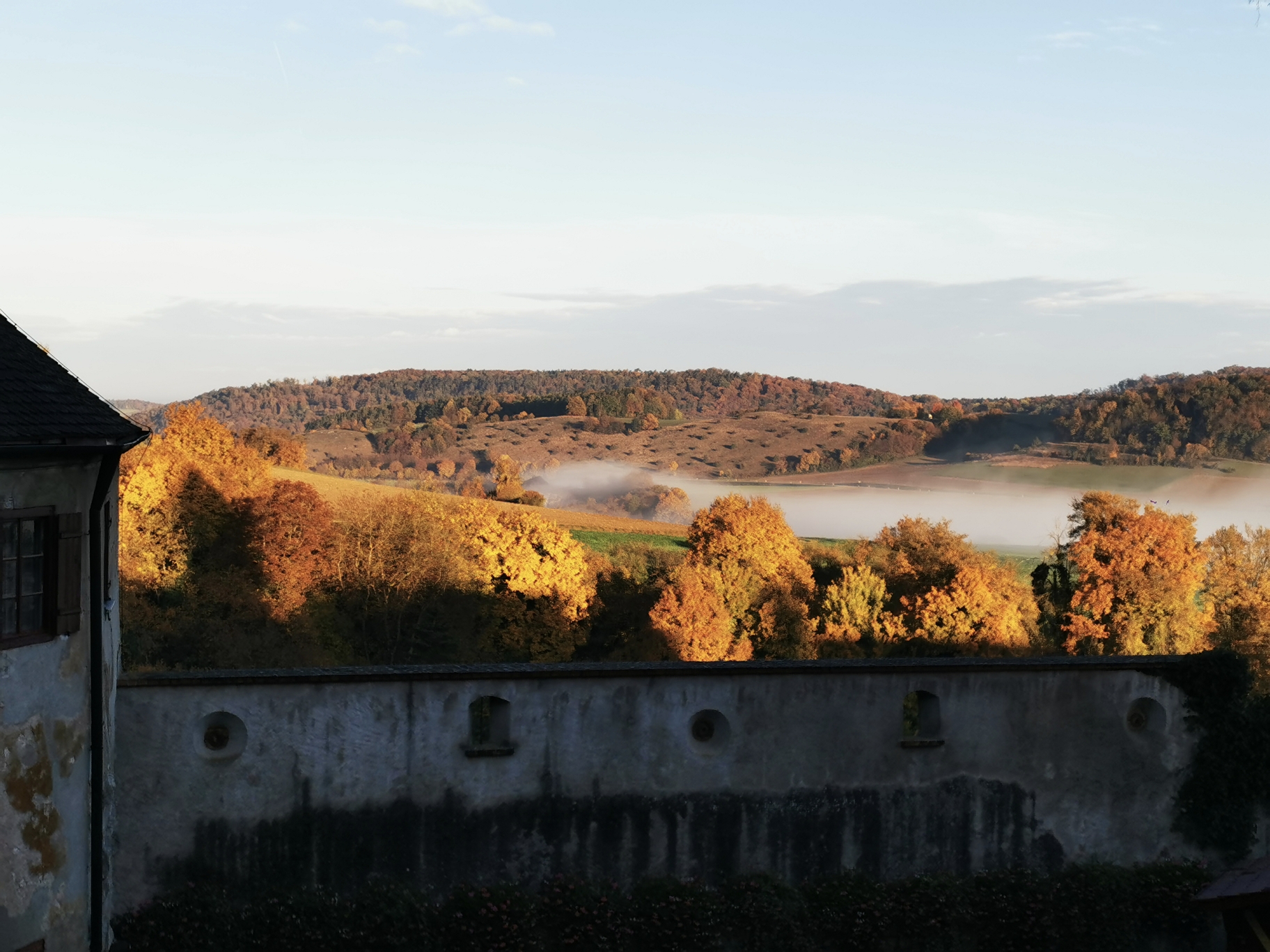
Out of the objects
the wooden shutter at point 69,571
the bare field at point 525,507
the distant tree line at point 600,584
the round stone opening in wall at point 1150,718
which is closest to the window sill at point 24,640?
the wooden shutter at point 69,571

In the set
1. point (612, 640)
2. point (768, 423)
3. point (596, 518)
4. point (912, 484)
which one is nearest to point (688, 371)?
point (768, 423)

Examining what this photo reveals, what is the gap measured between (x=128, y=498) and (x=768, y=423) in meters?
122

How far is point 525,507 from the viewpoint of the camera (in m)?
78.2

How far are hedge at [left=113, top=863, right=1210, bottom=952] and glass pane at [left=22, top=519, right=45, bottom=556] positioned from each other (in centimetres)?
415

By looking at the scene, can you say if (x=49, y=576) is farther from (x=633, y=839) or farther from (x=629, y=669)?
(x=633, y=839)

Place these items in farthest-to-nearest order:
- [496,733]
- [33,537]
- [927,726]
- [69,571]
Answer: [927,726]
[496,733]
[69,571]
[33,537]

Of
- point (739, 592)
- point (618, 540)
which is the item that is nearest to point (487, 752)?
point (739, 592)

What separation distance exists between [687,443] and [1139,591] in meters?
107

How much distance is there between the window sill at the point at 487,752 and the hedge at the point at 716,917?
1.38 m

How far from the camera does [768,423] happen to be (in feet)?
573

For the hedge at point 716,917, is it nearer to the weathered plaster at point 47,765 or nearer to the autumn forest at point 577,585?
the weathered plaster at point 47,765

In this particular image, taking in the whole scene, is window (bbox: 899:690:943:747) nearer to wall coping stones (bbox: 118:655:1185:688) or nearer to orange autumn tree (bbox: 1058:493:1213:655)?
wall coping stones (bbox: 118:655:1185:688)

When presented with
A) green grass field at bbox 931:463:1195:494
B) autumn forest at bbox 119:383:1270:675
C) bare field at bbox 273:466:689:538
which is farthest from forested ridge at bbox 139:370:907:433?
autumn forest at bbox 119:383:1270:675

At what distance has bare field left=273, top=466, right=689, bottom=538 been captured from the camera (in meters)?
83.3
